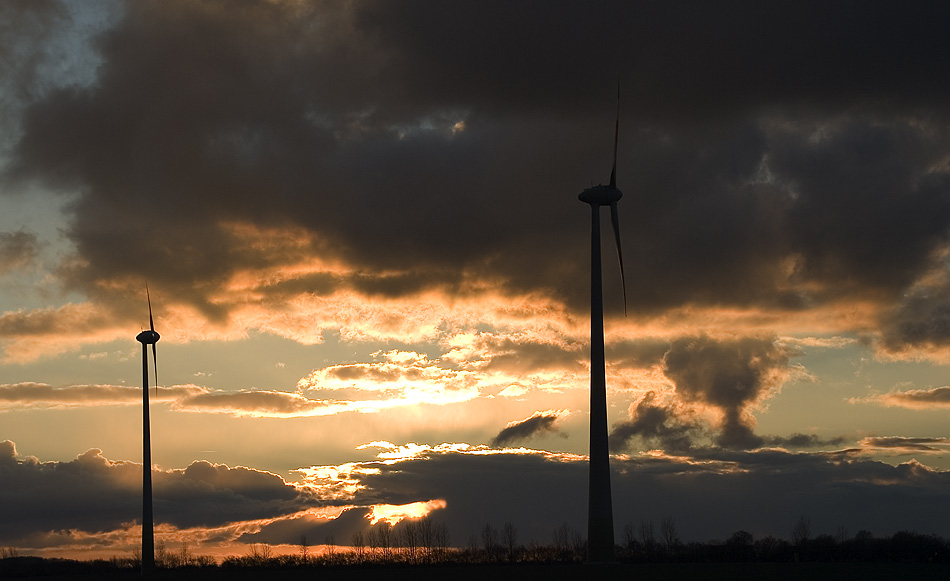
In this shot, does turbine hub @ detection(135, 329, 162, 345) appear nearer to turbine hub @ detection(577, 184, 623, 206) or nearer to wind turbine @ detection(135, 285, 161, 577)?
wind turbine @ detection(135, 285, 161, 577)

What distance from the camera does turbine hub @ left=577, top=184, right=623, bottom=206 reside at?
105562 mm

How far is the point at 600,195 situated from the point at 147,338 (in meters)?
72.6

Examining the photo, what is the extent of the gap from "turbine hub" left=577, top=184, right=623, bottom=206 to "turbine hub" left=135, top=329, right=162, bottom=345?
7060 cm

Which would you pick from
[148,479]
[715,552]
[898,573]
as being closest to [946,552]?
[715,552]

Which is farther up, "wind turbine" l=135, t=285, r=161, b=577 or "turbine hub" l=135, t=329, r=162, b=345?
"turbine hub" l=135, t=329, r=162, b=345

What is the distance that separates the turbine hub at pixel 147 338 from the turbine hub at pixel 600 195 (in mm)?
70598

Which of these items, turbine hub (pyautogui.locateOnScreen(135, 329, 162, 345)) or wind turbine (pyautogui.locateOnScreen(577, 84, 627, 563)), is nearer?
wind turbine (pyautogui.locateOnScreen(577, 84, 627, 563))

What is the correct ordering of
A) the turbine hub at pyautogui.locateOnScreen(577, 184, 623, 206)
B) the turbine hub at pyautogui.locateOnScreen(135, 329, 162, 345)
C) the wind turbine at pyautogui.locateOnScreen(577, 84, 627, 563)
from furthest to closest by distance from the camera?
the turbine hub at pyautogui.locateOnScreen(135, 329, 162, 345) → the turbine hub at pyautogui.locateOnScreen(577, 184, 623, 206) → the wind turbine at pyautogui.locateOnScreen(577, 84, 627, 563)

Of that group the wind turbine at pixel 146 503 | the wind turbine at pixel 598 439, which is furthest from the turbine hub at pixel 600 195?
the wind turbine at pixel 146 503

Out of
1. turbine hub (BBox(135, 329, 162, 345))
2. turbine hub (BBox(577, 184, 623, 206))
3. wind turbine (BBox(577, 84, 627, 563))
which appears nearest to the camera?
wind turbine (BBox(577, 84, 627, 563))

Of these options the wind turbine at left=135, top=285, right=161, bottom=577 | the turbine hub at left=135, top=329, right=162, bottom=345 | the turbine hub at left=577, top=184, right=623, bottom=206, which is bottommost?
the wind turbine at left=135, top=285, right=161, bottom=577

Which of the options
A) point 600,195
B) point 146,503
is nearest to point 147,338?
point 146,503

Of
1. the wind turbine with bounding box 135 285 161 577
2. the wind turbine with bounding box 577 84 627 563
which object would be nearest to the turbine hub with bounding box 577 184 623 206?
the wind turbine with bounding box 577 84 627 563

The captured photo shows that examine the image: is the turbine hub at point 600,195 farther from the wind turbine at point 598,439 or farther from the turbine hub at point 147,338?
the turbine hub at point 147,338
